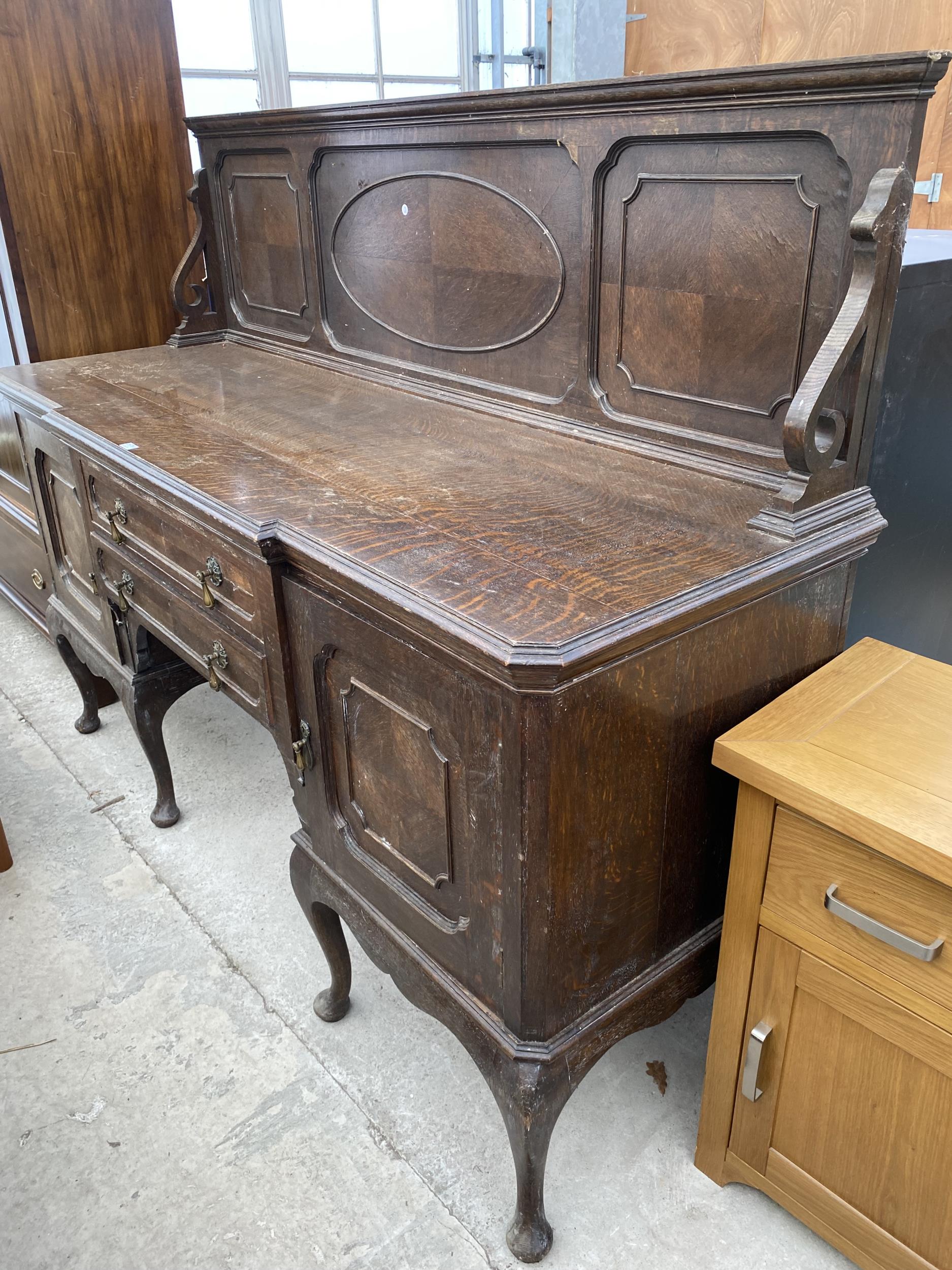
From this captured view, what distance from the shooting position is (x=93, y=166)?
2752 mm

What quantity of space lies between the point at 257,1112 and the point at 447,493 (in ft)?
3.69

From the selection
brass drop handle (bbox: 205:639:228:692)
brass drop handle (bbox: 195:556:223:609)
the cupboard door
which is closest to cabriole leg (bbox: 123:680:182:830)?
the cupboard door

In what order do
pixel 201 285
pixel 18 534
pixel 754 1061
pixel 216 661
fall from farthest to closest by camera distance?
pixel 18 534 → pixel 201 285 → pixel 216 661 → pixel 754 1061

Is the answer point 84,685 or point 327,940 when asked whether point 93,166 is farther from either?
point 327,940

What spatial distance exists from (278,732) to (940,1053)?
1034mm

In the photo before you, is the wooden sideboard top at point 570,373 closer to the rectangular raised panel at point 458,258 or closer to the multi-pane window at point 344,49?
the rectangular raised panel at point 458,258

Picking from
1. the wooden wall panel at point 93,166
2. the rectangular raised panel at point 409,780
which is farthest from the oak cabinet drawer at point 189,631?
the wooden wall panel at point 93,166

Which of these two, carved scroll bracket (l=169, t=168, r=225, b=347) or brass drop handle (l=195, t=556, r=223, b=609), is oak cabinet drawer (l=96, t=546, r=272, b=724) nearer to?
brass drop handle (l=195, t=556, r=223, b=609)

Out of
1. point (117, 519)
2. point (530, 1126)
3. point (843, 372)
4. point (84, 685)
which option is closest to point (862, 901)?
point (530, 1126)

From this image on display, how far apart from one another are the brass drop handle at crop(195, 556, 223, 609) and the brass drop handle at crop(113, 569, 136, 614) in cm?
42

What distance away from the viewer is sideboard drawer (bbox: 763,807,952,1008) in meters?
1.09

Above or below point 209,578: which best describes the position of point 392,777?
below

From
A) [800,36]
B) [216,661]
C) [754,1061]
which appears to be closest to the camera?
[754,1061]

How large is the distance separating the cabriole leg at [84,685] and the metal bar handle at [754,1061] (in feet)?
6.86
